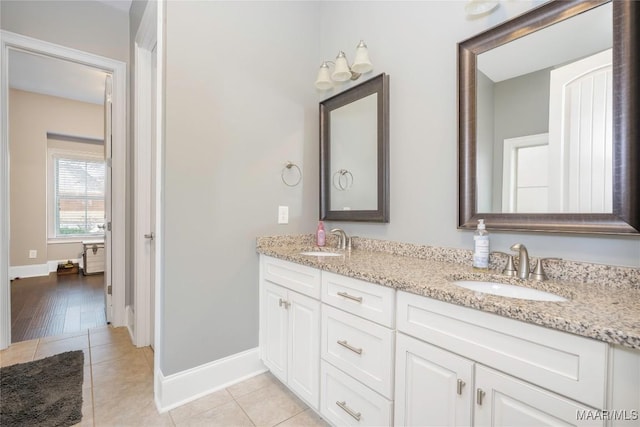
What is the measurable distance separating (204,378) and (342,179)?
1.50 m

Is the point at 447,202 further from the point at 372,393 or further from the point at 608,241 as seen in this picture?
the point at 372,393

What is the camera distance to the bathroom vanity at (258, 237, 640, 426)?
68cm

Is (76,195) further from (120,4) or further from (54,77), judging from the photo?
(120,4)

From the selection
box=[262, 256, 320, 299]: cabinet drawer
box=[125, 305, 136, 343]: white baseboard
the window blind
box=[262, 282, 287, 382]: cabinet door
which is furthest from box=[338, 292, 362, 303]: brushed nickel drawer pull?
Answer: the window blind

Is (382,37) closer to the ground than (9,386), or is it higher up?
higher up

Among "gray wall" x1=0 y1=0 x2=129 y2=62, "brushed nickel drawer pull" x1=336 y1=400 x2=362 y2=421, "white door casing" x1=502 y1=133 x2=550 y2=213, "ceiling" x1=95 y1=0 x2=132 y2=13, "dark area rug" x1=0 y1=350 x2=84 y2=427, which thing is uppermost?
"ceiling" x1=95 y1=0 x2=132 y2=13

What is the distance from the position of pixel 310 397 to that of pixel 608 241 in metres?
1.42

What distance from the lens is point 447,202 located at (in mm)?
1477

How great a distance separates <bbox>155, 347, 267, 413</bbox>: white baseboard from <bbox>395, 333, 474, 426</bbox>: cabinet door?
1079mm

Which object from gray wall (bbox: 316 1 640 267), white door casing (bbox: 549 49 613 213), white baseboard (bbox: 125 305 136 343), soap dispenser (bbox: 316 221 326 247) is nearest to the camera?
white door casing (bbox: 549 49 613 213)

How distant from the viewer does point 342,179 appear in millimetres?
2041

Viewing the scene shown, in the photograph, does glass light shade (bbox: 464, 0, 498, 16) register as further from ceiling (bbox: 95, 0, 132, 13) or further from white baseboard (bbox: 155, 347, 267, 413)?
ceiling (bbox: 95, 0, 132, 13)

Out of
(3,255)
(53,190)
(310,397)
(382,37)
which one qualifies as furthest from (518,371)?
(53,190)

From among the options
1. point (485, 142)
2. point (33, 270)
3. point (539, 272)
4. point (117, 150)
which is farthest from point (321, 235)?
point (33, 270)
